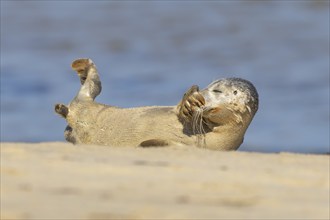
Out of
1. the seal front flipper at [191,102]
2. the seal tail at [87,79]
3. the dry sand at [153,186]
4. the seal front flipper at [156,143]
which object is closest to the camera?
the dry sand at [153,186]

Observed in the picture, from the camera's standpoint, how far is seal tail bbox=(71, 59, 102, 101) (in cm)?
1062

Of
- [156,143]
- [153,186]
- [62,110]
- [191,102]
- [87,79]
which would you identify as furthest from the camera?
[87,79]

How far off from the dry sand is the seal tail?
407cm

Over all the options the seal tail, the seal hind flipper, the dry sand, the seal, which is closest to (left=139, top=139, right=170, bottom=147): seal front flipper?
the seal

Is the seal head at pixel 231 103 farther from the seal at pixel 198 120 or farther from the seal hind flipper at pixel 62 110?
the seal hind flipper at pixel 62 110

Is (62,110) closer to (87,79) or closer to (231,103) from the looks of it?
(87,79)

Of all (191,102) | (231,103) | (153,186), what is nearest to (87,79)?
(191,102)

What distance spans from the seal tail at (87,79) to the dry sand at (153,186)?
407 cm

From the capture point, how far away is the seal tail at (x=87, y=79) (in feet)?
34.9

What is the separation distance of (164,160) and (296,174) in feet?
2.81

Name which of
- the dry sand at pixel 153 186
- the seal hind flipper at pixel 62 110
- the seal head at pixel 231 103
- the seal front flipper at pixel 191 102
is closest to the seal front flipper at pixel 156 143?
the seal front flipper at pixel 191 102

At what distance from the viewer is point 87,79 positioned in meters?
10.9

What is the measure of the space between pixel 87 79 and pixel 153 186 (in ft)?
19.0

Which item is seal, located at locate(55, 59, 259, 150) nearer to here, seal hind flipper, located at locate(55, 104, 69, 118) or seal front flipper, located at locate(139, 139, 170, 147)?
seal front flipper, located at locate(139, 139, 170, 147)
